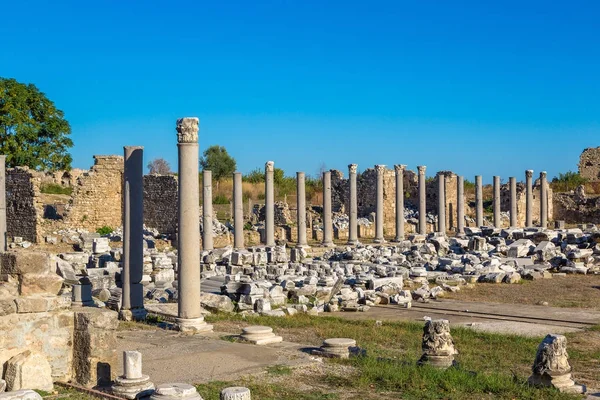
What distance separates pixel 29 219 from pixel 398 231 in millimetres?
16642

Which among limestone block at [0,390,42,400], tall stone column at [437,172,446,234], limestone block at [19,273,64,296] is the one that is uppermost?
tall stone column at [437,172,446,234]

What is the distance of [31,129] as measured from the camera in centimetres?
4472

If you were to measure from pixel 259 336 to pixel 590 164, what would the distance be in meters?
57.6

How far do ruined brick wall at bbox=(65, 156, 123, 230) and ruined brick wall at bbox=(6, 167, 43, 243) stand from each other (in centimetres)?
182

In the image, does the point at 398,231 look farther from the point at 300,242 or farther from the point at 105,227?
the point at 105,227

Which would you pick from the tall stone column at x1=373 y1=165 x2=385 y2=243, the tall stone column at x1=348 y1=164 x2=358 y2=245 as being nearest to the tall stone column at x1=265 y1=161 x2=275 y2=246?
the tall stone column at x1=348 y1=164 x2=358 y2=245

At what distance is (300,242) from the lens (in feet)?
104

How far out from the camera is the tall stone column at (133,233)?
48.4 ft

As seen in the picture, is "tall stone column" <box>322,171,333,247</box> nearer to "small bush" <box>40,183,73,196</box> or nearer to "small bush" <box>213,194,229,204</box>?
"small bush" <box>40,183,73,196</box>

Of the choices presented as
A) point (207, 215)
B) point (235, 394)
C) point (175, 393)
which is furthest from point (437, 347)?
point (207, 215)

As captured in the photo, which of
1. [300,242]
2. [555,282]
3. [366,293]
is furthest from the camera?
[300,242]

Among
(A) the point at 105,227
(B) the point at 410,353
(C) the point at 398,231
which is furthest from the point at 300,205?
(B) the point at 410,353

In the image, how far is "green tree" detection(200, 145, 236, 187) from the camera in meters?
74.5

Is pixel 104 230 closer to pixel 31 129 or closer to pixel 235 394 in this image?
pixel 31 129
